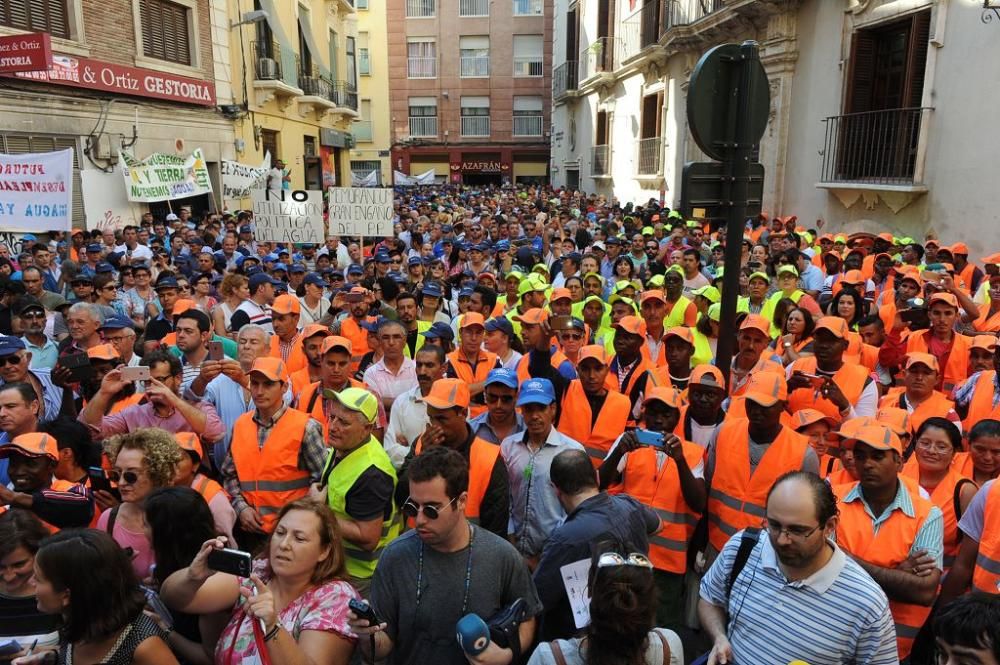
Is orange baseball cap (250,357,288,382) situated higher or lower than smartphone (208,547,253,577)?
higher

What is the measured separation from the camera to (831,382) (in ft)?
15.1

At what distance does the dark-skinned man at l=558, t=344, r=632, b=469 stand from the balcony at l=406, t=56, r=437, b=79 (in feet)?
148

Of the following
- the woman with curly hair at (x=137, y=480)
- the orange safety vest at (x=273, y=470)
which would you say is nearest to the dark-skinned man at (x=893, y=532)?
the orange safety vest at (x=273, y=470)

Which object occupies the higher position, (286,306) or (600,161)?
(600,161)

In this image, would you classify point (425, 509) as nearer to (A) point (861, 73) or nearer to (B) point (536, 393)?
(B) point (536, 393)

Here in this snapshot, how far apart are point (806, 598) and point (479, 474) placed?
5.14 feet

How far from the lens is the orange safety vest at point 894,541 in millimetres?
2971

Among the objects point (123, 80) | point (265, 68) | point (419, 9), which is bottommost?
point (123, 80)

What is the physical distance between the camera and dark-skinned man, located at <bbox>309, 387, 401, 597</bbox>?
3230mm

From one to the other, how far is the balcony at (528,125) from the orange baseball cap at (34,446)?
4567cm

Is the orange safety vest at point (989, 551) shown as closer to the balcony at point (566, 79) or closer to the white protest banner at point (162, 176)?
the white protest banner at point (162, 176)

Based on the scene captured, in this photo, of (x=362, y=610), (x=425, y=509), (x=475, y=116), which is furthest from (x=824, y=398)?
(x=475, y=116)

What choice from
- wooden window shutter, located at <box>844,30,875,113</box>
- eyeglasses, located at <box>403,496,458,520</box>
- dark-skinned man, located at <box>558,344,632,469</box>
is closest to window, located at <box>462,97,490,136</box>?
wooden window shutter, located at <box>844,30,875,113</box>

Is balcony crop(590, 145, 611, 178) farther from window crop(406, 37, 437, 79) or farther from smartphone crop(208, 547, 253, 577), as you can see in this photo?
smartphone crop(208, 547, 253, 577)
